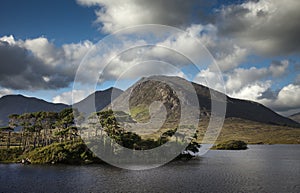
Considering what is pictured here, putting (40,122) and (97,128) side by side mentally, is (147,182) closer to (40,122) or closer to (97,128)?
(97,128)

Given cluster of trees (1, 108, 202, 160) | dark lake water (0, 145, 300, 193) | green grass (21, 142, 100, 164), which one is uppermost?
cluster of trees (1, 108, 202, 160)

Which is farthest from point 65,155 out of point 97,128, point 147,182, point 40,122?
point 147,182

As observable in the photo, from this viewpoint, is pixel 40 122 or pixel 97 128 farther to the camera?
pixel 40 122

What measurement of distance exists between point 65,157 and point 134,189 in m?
55.8

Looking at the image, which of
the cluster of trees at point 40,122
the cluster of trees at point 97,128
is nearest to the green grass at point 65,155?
the cluster of trees at point 97,128

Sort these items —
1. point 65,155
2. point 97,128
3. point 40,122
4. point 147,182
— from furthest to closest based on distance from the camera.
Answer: point 40,122, point 97,128, point 65,155, point 147,182

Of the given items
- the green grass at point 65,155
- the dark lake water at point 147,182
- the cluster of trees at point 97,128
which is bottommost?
the dark lake water at point 147,182

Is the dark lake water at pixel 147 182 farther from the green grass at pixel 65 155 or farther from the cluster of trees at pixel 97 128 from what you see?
the cluster of trees at pixel 97 128

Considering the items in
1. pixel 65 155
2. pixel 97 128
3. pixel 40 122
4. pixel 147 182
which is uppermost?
pixel 40 122

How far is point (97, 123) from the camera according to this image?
123938mm

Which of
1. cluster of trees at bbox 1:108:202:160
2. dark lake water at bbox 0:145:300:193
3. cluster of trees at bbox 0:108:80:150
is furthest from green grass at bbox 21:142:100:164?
dark lake water at bbox 0:145:300:193

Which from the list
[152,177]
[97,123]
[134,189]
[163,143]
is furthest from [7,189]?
[163,143]

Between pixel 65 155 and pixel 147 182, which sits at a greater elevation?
pixel 65 155

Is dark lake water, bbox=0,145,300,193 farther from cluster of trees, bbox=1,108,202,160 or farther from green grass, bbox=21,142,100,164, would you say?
cluster of trees, bbox=1,108,202,160
